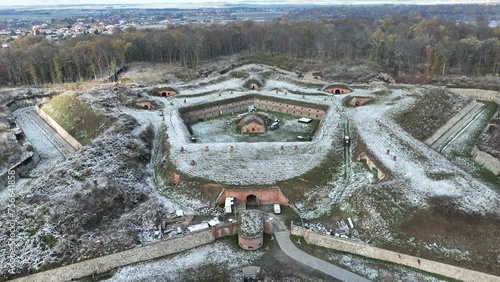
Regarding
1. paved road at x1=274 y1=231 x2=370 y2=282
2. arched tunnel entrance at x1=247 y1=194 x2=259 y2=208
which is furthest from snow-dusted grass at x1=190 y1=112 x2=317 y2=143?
paved road at x1=274 y1=231 x2=370 y2=282

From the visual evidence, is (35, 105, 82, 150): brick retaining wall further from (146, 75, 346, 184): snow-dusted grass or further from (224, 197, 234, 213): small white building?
(224, 197, 234, 213): small white building

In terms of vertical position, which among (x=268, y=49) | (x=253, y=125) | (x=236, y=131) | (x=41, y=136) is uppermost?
(x=268, y=49)

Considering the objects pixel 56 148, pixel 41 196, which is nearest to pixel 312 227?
→ pixel 41 196

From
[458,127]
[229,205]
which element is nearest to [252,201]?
[229,205]

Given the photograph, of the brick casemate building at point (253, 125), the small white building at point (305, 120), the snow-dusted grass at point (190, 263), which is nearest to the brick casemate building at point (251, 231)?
the snow-dusted grass at point (190, 263)

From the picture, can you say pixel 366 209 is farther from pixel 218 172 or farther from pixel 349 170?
pixel 218 172

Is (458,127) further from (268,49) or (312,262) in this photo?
(268,49)
